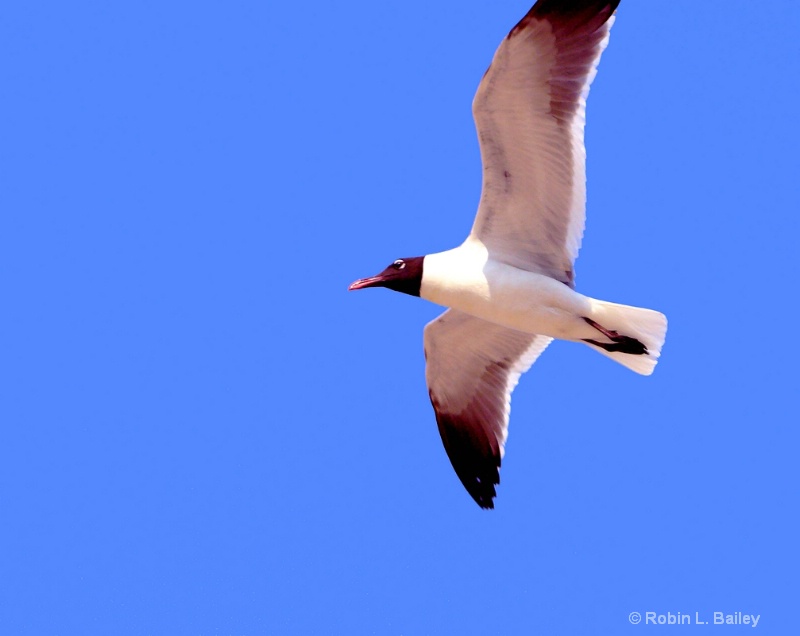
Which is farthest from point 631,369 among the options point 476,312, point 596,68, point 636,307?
point 596,68

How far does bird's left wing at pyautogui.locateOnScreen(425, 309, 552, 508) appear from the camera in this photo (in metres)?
10.1

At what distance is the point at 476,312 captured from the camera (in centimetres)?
925

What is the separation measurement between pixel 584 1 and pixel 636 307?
1807 mm

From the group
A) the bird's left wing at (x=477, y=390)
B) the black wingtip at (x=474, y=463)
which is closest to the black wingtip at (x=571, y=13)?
the bird's left wing at (x=477, y=390)

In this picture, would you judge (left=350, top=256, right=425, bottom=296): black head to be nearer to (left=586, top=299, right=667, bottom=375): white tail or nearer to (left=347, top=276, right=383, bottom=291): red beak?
(left=347, top=276, right=383, bottom=291): red beak

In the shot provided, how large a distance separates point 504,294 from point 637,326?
807 mm

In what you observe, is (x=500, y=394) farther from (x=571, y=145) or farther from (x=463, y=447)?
(x=571, y=145)

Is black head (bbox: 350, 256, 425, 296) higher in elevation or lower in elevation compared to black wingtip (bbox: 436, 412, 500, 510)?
higher

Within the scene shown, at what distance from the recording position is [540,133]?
8797 mm

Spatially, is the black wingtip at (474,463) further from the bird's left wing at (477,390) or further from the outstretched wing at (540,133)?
the outstretched wing at (540,133)

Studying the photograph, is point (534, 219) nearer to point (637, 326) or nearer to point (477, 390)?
point (637, 326)

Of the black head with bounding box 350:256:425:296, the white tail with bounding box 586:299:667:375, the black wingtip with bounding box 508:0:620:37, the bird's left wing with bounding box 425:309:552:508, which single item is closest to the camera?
the black wingtip with bounding box 508:0:620:37

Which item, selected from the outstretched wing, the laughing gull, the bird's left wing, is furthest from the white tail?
the bird's left wing

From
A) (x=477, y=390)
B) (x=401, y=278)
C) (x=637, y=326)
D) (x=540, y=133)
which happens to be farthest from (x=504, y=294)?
(x=477, y=390)
